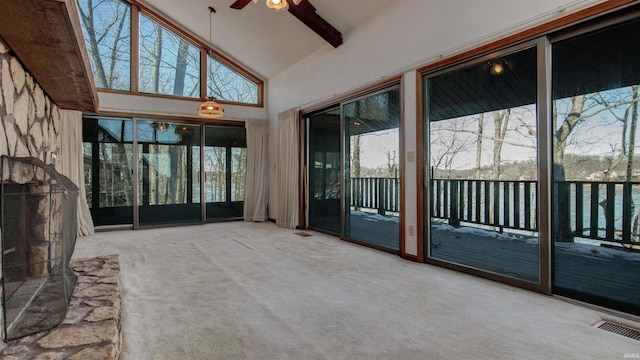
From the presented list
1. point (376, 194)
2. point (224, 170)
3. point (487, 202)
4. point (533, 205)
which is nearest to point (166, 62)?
point (224, 170)

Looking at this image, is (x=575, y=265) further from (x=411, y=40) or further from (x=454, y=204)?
(x=411, y=40)

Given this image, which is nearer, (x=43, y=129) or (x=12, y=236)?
(x=12, y=236)

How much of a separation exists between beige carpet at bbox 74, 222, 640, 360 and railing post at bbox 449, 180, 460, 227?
1.87ft

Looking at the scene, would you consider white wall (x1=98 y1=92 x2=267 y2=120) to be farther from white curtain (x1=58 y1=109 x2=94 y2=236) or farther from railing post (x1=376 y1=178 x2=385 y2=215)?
railing post (x1=376 y1=178 x2=385 y2=215)

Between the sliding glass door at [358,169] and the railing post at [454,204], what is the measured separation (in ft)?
2.23

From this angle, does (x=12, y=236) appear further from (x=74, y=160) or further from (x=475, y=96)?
(x=74, y=160)

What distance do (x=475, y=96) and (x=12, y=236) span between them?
3.71 meters

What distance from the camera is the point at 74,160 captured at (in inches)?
205

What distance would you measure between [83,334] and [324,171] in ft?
13.9

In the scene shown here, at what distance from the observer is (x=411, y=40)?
11.8 ft

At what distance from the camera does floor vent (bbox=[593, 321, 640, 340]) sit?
6.34 feet

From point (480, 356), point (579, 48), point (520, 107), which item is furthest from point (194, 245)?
point (579, 48)

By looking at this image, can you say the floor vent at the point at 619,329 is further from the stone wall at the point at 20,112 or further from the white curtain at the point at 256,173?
the white curtain at the point at 256,173

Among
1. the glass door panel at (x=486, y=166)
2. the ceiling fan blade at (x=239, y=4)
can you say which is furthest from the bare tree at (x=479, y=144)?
the ceiling fan blade at (x=239, y=4)
